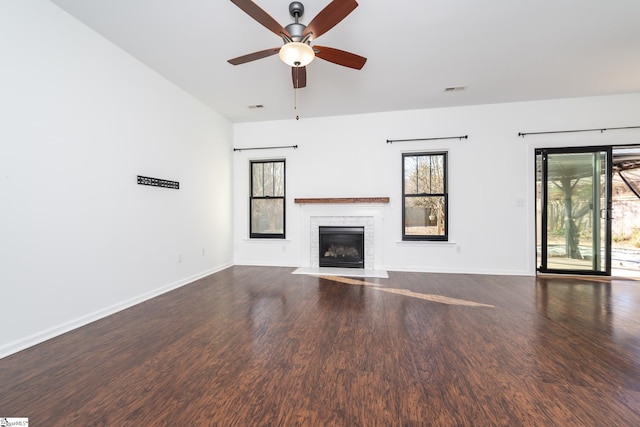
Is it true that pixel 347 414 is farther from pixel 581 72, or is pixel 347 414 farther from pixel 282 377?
pixel 581 72

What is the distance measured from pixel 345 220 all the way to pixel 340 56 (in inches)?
115

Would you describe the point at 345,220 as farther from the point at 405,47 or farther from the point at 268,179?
the point at 405,47

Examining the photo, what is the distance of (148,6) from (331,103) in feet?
8.52

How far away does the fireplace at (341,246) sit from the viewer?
4.84 m

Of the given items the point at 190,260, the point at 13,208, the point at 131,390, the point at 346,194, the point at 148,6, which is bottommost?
the point at 131,390

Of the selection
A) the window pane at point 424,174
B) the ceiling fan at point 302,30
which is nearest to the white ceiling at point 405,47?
the ceiling fan at point 302,30

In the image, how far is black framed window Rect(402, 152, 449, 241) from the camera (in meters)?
4.63

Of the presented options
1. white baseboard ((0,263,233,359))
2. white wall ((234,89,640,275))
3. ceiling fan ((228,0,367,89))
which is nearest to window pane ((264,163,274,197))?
white wall ((234,89,640,275))

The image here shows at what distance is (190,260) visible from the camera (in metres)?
3.97

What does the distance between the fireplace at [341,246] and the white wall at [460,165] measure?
1.36 feet

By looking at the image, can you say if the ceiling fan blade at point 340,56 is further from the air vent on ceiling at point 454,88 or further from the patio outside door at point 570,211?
the patio outside door at point 570,211

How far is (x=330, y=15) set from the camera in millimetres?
1914

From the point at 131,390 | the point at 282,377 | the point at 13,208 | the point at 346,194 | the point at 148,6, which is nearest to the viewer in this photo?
the point at 131,390

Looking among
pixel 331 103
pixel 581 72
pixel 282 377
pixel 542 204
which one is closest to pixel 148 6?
pixel 331 103
